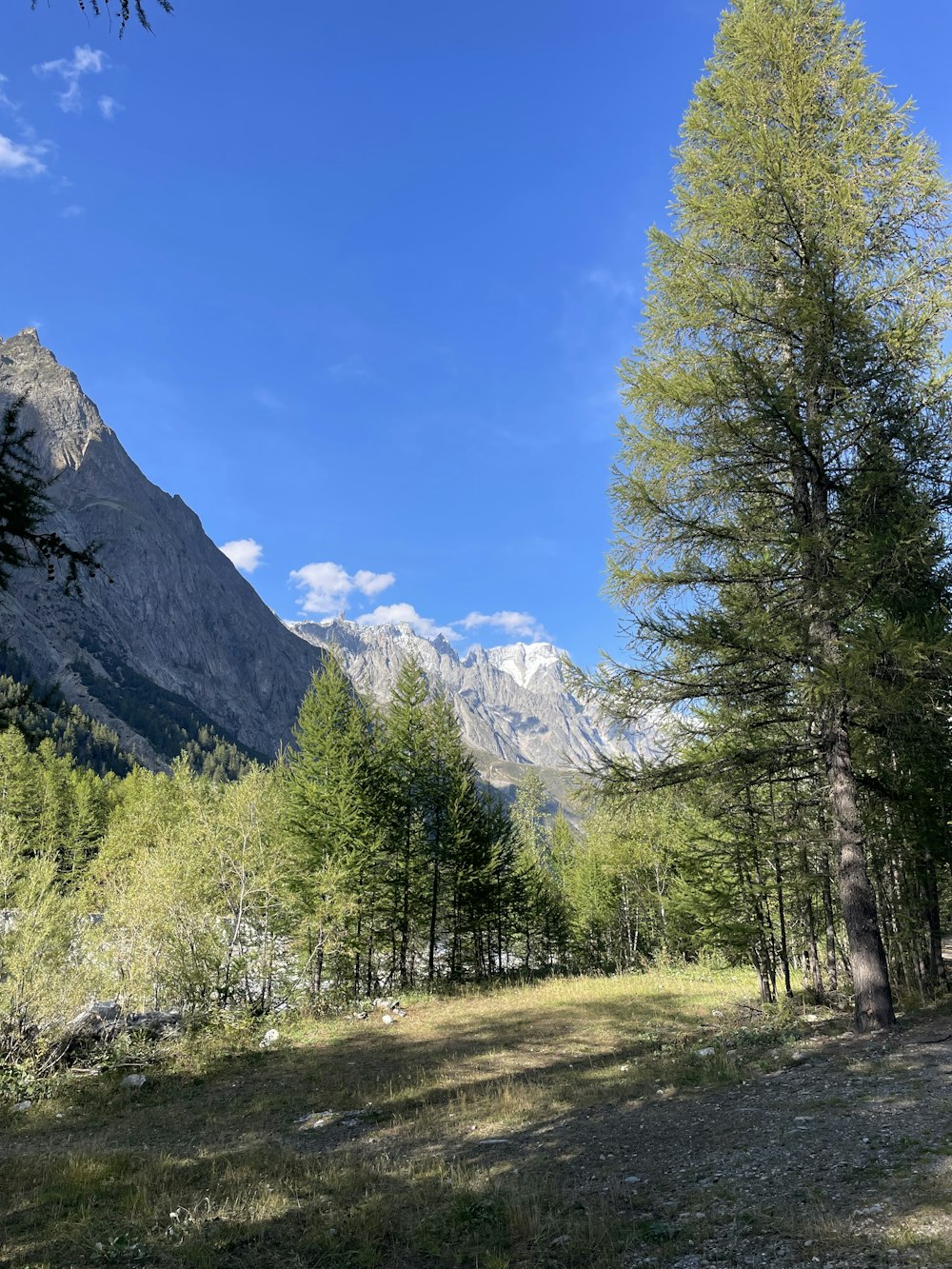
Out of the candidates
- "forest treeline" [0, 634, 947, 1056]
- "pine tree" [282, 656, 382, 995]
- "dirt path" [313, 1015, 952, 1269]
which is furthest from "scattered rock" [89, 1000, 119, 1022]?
"dirt path" [313, 1015, 952, 1269]

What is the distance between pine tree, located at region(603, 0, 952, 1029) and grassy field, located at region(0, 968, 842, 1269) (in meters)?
4.91

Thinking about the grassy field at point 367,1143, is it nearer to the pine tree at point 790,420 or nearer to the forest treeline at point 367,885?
the forest treeline at point 367,885

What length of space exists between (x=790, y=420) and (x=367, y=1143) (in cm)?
1138

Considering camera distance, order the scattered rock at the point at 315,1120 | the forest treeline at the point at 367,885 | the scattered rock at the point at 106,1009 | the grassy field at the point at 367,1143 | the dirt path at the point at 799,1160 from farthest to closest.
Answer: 1. the scattered rock at the point at 106,1009
2. the forest treeline at the point at 367,885
3. the scattered rock at the point at 315,1120
4. the grassy field at the point at 367,1143
5. the dirt path at the point at 799,1160

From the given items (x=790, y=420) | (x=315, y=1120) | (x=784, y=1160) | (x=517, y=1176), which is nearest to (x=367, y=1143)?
(x=315, y=1120)

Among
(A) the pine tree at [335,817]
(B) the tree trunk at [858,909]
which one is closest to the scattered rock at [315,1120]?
(B) the tree trunk at [858,909]

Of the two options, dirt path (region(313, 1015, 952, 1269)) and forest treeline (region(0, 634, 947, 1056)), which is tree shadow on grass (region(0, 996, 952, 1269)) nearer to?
dirt path (region(313, 1015, 952, 1269))

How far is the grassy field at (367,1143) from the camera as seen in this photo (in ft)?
17.7

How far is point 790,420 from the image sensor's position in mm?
9602

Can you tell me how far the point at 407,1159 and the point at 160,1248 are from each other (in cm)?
296

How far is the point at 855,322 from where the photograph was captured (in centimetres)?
962

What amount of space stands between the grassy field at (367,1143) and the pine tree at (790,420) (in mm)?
4908

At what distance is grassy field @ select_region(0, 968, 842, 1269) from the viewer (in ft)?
17.7

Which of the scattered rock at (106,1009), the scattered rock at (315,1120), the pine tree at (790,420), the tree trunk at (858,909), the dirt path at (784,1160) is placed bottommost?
the scattered rock at (315,1120)
